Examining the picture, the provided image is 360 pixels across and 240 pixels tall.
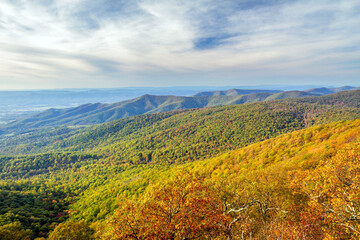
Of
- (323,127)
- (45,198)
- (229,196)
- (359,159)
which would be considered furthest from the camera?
(45,198)

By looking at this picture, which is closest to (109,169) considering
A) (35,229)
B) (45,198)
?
(45,198)

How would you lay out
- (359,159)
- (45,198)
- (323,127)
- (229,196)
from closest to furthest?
(359,159)
(229,196)
(323,127)
(45,198)

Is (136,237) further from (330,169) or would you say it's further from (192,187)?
(330,169)

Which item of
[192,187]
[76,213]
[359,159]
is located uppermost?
[359,159]

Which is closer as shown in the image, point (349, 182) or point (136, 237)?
point (136, 237)

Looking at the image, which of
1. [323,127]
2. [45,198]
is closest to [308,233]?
[323,127]

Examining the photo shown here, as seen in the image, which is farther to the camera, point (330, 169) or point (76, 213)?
point (76, 213)

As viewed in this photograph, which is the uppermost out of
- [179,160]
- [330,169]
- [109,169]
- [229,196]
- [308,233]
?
[330,169]

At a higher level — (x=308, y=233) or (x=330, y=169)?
(x=330, y=169)

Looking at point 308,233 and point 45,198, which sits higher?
point 308,233
